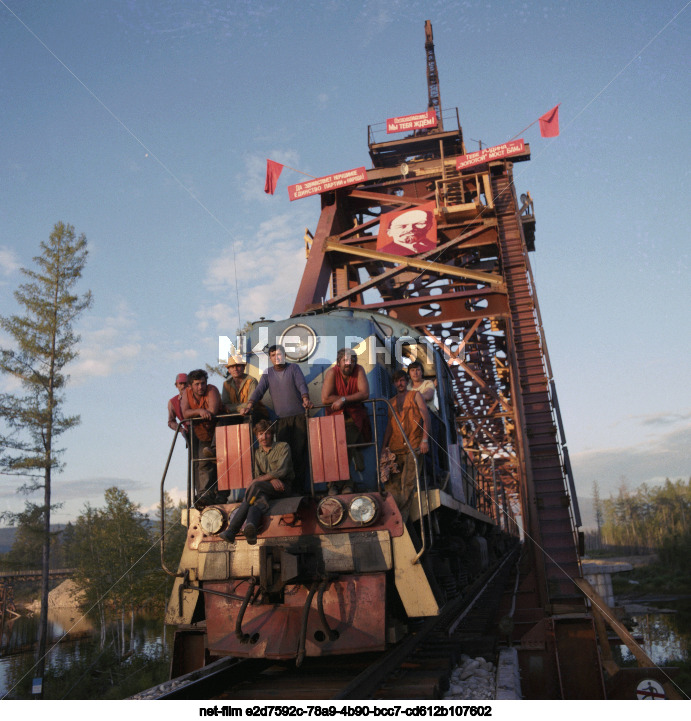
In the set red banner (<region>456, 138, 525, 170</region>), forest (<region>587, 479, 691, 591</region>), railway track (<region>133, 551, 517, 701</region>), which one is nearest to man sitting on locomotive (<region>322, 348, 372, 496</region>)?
railway track (<region>133, 551, 517, 701</region>)

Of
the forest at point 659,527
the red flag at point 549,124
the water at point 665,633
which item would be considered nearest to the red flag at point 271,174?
the red flag at point 549,124

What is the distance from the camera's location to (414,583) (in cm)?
506

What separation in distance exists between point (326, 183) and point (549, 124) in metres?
5.69

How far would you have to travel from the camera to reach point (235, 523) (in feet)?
16.7

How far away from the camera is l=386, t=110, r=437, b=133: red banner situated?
1549 centimetres

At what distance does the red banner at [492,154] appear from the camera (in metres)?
14.1

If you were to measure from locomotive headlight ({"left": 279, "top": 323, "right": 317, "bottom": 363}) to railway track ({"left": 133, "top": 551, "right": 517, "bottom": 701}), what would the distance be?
319 centimetres

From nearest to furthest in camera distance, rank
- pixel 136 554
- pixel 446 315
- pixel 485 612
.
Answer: pixel 485 612
pixel 446 315
pixel 136 554

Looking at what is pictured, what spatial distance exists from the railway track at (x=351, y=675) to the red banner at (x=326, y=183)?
11350 mm

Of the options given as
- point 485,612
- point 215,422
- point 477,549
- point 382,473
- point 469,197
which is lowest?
point 485,612

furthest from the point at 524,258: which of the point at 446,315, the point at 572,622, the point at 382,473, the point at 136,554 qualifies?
the point at 136,554
